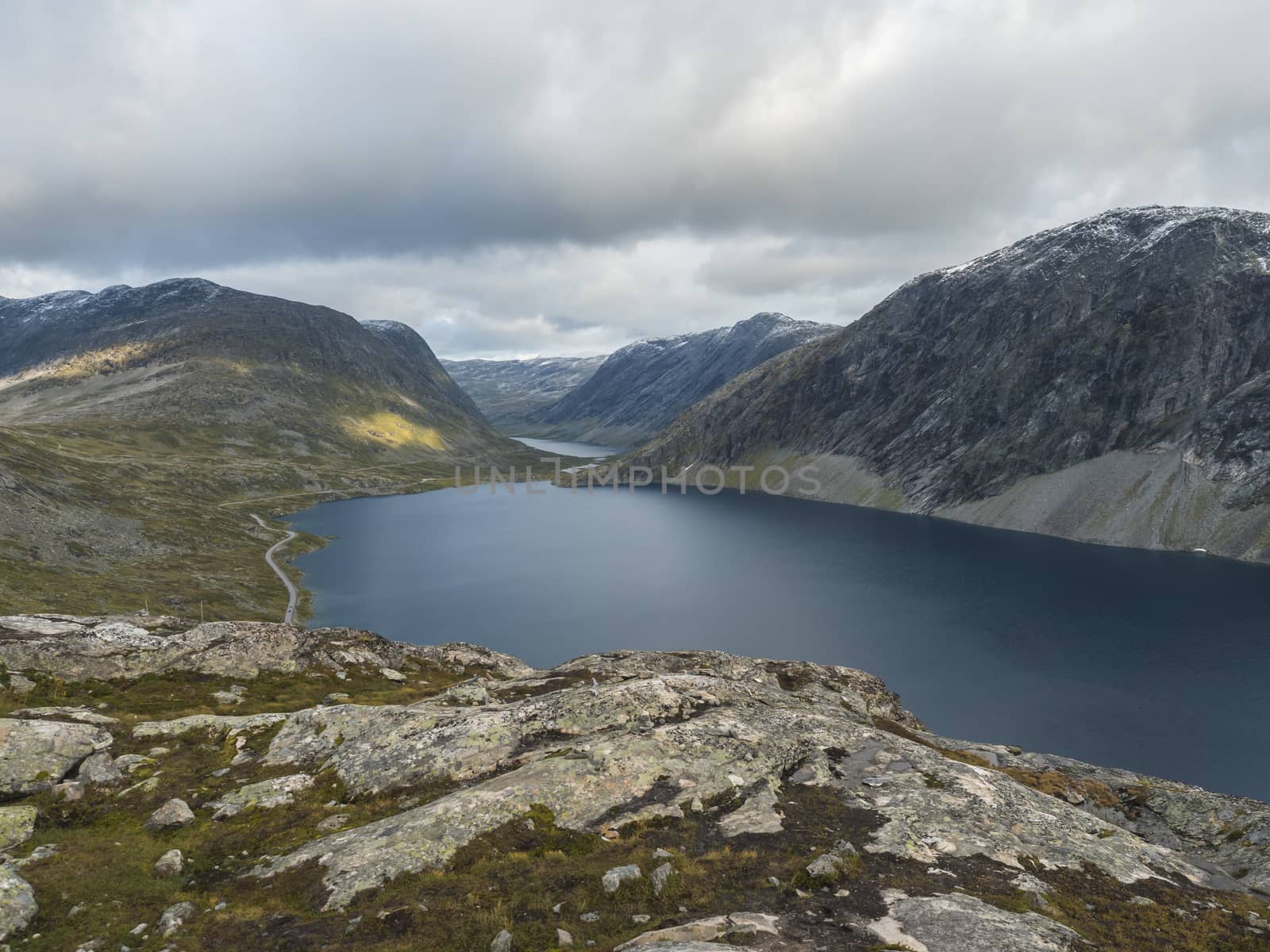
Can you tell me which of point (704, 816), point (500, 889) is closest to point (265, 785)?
point (500, 889)

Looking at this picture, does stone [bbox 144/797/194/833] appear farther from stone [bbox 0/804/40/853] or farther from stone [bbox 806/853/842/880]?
stone [bbox 806/853/842/880]

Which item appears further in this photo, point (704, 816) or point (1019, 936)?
point (704, 816)

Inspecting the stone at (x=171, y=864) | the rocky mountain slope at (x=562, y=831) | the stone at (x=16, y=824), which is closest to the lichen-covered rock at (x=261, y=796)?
the rocky mountain slope at (x=562, y=831)

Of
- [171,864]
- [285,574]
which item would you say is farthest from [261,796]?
[285,574]

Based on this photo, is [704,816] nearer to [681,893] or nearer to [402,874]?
[681,893]

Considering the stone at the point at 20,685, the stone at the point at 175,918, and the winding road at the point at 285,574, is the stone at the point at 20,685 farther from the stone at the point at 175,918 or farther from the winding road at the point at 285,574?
the winding road at the point at 285,574

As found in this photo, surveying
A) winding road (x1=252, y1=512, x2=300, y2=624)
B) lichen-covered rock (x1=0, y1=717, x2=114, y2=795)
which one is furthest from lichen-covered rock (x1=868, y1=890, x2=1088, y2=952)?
winding road (x1=252, y1=512, x2=300, y2=624)

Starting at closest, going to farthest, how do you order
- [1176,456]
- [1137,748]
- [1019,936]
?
[1019,936] < [1137,748] < [1176,456]
